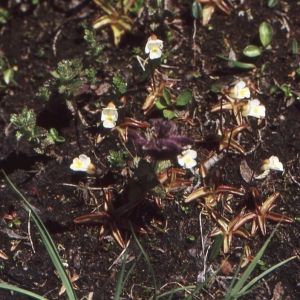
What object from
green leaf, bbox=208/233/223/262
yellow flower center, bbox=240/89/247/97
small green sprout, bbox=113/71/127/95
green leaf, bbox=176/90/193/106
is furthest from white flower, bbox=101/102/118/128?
→ green leaf, bbox=208/233/223/262

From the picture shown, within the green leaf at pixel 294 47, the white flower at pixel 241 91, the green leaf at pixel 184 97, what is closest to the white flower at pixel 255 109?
the white flower at pixel 241 91

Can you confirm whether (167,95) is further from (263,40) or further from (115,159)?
(263,40)

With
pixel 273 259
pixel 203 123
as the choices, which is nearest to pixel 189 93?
pixel 203 123

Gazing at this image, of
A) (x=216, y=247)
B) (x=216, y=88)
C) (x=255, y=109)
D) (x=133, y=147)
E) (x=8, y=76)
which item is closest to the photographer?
(x=216, y=247)

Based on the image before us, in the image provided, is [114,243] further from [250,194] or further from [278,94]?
[278,94]

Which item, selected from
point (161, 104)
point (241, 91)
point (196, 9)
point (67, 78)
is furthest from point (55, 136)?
point (196, 9)

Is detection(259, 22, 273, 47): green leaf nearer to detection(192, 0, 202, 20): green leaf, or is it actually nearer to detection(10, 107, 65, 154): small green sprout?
detection(192, 0, 202, 20): green leaf
